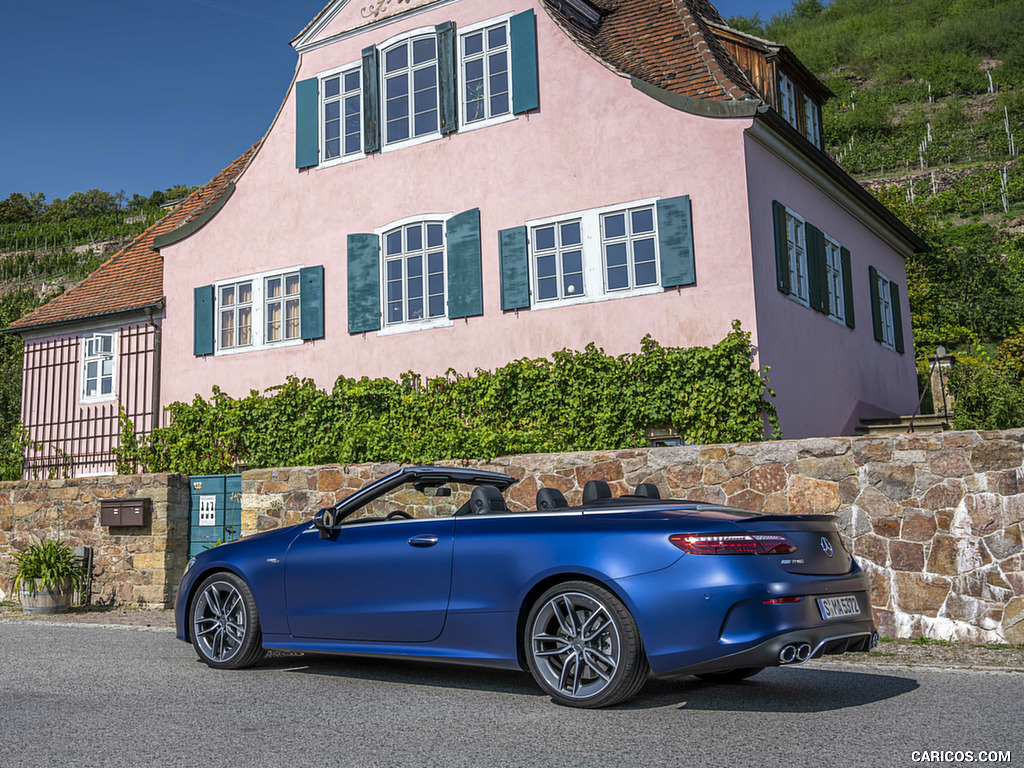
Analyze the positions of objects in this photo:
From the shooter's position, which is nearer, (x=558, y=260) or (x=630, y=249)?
(x=630, y=249)

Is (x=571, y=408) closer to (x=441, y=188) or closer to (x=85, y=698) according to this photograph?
(x=441, y=188)

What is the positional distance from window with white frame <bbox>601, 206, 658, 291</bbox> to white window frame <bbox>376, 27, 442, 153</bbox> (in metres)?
3.56

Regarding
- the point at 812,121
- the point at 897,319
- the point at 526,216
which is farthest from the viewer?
the point at 897,319

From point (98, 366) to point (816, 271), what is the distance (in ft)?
44.6

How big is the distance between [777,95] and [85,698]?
578 inches

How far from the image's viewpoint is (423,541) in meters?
→ 6.33

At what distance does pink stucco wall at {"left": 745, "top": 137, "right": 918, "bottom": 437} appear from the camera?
44.1ft

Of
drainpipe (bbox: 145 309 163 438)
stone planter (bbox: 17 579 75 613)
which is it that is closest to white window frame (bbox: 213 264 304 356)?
drainpipe (bbox: 145 309 163 438)

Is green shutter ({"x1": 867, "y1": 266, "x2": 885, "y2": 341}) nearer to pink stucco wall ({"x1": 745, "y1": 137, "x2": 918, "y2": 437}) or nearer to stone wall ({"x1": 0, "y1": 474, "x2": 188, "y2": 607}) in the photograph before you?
pink stucco wall ({"x1": 745, "y1": 137, "x2": 918, "y2": 437})

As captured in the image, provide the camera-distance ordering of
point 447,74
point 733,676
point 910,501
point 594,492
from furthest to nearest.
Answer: point 447,74
point 910,501
point 733,676
point 594,492

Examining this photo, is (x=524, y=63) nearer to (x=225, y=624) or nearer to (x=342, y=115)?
(x=342, y=115)

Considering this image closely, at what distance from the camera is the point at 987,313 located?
4391 cm

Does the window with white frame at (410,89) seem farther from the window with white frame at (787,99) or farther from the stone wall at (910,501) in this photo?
the stone wall at (910,501)

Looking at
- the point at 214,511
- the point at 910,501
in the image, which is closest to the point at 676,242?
the point at 910,501
